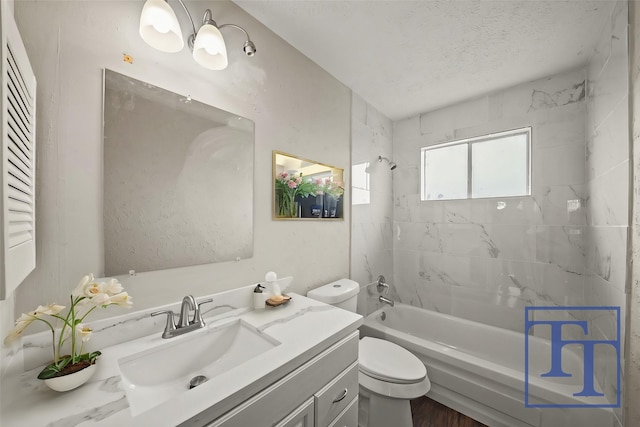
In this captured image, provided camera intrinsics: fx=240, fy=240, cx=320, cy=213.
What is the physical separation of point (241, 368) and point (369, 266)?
1.70m

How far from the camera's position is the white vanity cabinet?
28.3 inches

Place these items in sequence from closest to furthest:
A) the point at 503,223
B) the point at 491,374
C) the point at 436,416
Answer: the point at 491,374
the point at 436,416
the point at 503,223

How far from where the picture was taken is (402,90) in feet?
6.83

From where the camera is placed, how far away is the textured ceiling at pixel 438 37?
1.27m

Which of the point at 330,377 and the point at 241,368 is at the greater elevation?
the point at 241,368

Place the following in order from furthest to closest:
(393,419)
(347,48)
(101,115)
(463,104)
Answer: (463,104) → (347,48) → (393,419) → (101,115)

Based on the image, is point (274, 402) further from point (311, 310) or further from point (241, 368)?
point (311, 310)

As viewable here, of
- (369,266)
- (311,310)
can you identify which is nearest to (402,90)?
(369,266)

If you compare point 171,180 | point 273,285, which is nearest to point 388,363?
point 273,285

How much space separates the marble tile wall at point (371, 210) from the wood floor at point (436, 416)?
0.76 m

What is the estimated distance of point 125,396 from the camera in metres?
0.65

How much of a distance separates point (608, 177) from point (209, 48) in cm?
216

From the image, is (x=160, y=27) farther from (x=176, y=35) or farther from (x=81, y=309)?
(x=81, y=309)

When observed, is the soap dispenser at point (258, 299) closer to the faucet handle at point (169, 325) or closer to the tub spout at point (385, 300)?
the faucet handle at point (169, 325)
